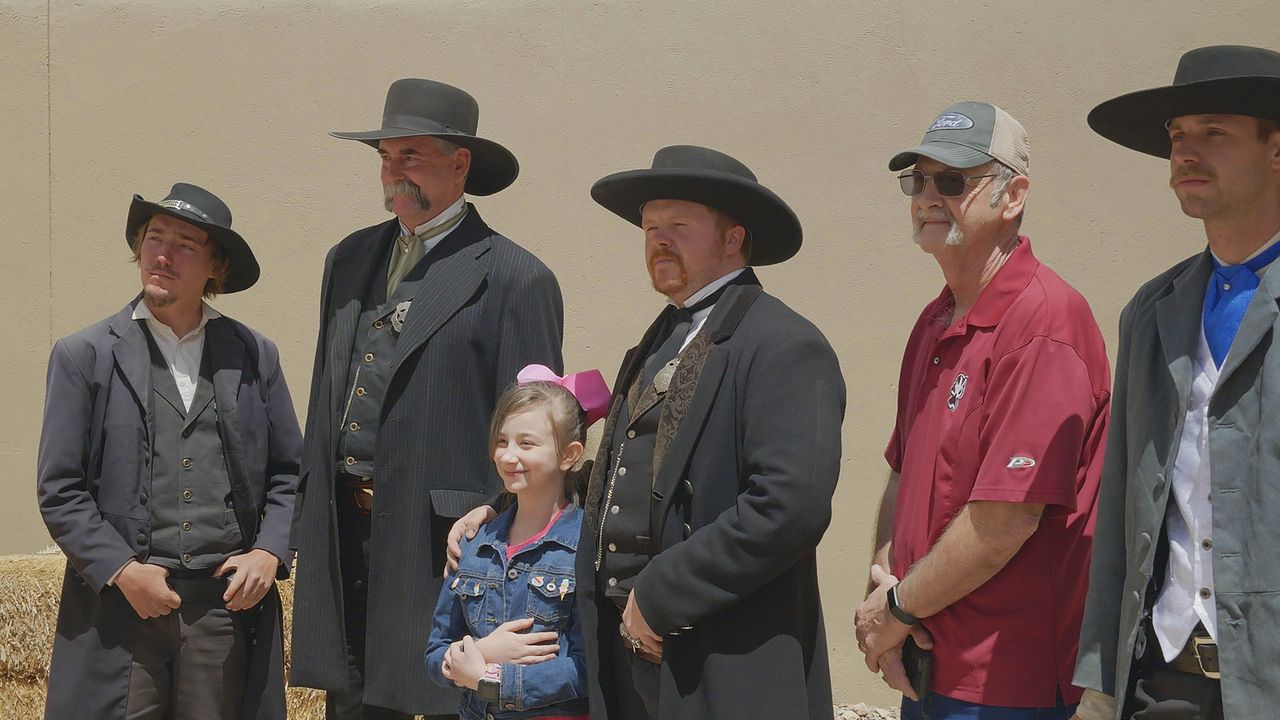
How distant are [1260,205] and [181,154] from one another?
16.2 feet

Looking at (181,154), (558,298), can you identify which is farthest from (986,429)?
(181,154)

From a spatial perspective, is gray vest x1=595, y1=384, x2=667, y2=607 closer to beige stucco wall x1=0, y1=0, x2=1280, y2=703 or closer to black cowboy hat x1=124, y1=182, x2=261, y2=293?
black cowboy hat x1=124, y1=182, x2=261, y2=293

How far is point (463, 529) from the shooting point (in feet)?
11.0

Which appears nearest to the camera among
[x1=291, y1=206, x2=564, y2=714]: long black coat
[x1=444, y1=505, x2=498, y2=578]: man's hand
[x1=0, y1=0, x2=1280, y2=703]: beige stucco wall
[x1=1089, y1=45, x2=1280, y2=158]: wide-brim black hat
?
[x1=1089, y1=45, x2=1280, y2=158]: wide-brim black hat

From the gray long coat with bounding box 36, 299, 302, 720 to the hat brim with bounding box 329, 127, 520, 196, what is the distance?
90 centimetres

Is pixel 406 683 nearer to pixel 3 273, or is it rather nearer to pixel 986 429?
pixel 986 429

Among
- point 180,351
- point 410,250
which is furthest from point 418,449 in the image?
point 180,351

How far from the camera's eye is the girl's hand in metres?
3.07

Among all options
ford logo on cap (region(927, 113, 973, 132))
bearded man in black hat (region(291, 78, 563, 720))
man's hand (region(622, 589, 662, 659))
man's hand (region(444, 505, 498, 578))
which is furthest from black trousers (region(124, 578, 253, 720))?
ford logo on cap (region(927, 113, 973, 132))

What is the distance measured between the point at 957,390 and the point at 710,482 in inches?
23.7

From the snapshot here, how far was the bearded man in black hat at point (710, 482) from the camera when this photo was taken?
8.97ft

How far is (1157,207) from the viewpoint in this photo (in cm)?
539

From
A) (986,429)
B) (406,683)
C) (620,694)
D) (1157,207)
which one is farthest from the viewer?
(1157,207)

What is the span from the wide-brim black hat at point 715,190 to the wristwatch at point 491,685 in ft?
3.89
